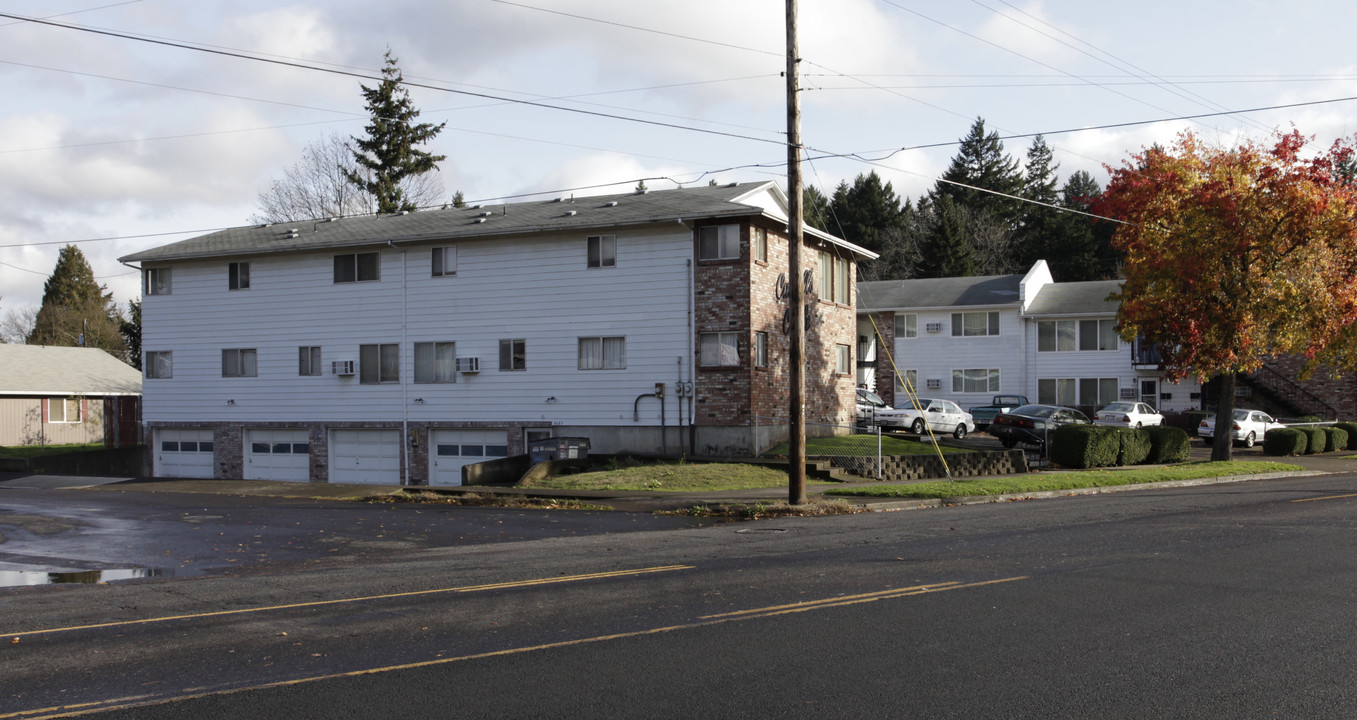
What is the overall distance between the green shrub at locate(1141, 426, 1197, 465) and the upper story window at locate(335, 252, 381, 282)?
79.1 feet

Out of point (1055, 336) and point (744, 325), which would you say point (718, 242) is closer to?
point (744, 325)

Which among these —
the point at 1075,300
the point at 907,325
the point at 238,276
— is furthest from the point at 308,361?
the point at 1075,300

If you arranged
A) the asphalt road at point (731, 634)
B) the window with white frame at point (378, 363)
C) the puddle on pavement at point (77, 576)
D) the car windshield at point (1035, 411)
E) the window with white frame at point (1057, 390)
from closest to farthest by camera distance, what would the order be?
the asphalt road at point (731, 634)
the puddle on pavement at point (77, 576)
the window with white frame at point (378, 363)
the car windshield at point (1035, 411)
the window with white frame at point (1057, 390)

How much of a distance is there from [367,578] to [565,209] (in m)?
23.4

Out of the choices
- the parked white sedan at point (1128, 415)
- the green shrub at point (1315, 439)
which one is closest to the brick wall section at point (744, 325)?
the parked white sedan at point (1128, 415)

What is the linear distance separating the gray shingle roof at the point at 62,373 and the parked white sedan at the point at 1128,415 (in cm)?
4644

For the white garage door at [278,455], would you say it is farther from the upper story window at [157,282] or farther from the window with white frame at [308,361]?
the upper story window at [157,282]

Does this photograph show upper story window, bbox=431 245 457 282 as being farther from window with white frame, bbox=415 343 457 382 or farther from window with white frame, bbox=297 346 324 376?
window with white frame, bbox=297 346 324 376

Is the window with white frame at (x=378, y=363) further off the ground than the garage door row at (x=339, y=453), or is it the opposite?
the window with white frame at (x=378, y=363)

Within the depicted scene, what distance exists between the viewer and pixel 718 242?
30.1 meters

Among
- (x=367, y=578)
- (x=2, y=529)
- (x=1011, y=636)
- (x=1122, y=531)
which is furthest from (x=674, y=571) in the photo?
(x=2, y=529)

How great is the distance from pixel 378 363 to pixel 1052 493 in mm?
21272

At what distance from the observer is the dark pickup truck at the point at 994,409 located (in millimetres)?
43781

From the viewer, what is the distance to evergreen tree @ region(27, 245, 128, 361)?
277 feet
